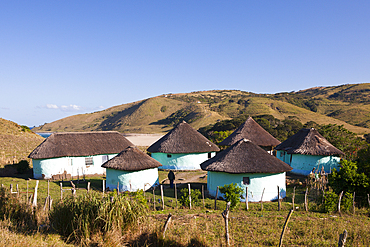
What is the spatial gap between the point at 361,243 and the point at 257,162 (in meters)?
8.91

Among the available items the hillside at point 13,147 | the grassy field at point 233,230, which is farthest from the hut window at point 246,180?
the hillside at point 13,147

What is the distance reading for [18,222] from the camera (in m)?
10.7

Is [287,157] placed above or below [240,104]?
below

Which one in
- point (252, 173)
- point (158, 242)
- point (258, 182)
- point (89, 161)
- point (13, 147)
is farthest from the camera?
point (13, 147)

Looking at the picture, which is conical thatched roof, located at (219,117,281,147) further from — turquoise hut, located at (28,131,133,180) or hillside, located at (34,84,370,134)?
hillside, located at (34,84,370,134)

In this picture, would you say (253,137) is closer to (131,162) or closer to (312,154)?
(312,154)

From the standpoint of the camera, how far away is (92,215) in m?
9.20

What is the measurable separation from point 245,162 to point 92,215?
1155 cm

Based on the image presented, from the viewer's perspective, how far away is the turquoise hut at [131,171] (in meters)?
19.9

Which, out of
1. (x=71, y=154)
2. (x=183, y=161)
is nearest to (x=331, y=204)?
(x=183, y=161)

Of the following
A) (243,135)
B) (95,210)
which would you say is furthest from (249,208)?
(243,135)

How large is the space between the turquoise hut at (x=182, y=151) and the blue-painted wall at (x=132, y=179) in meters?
9.47

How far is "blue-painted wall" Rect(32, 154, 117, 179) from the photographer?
25.0 metres

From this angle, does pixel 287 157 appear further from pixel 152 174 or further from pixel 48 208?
pixel 48 208
